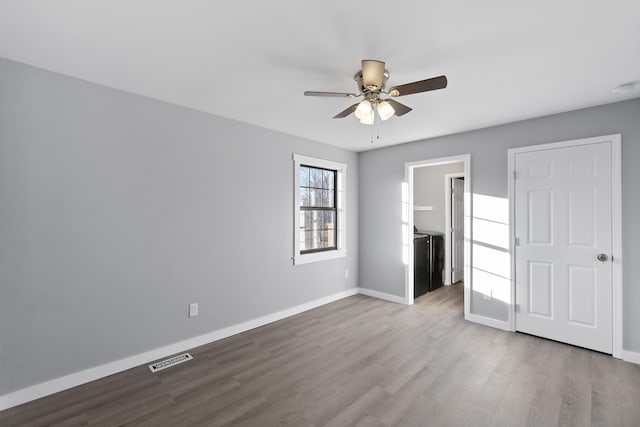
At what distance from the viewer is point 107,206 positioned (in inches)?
99.4

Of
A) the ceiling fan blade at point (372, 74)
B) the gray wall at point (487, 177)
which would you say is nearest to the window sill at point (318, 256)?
the gray wall at point (487, 177)

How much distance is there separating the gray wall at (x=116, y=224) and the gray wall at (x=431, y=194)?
338cm

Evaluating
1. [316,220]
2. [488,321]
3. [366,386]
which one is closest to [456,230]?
[488,321]

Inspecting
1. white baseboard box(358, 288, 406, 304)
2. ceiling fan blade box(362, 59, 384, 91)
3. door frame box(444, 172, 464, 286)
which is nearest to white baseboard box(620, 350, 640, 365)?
white baseboard box(358, 288, 406, 304)

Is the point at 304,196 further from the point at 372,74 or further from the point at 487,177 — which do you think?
the point at 372,74

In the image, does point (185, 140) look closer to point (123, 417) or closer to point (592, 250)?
point (123, 417)

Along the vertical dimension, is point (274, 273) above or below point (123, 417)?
above

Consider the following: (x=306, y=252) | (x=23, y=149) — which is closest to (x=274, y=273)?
(x=306, y=252)

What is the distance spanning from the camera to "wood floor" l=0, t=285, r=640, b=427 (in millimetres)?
2006

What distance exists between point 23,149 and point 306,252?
3.12 m

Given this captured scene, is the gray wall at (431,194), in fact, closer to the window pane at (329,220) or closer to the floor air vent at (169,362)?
the window pane at (329,220)

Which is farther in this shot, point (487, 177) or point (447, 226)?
point (447, 226)

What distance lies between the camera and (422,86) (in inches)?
74.7

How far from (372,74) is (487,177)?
8.07 ft
